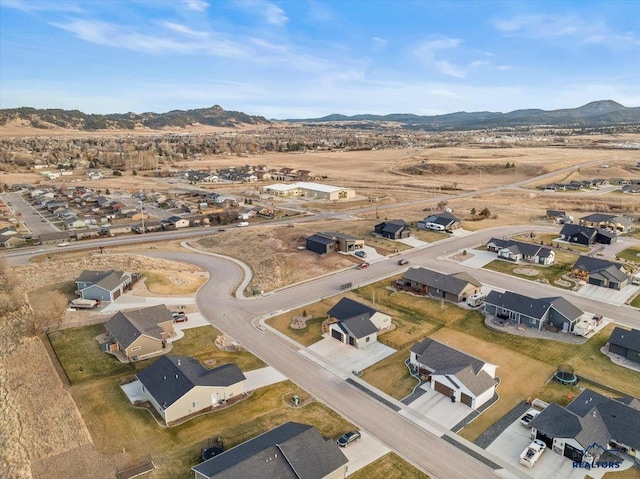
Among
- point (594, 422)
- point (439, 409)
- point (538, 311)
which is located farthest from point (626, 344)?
point (439, 409)

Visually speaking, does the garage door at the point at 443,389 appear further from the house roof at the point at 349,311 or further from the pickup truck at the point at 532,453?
the house roof at the point at 349,311

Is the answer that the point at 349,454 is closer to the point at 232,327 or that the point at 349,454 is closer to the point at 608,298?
the point at 232,327

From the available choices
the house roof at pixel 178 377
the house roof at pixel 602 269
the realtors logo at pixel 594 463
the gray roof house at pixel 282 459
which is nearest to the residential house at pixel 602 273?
the house roof at pixel 602 269

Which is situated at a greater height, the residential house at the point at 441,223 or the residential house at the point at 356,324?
the residential house at the point at 441,223

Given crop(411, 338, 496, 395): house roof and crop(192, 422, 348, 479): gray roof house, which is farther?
crop(411, 338, 496, 395): house roof

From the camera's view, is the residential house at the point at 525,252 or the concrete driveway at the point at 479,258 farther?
the concrete driveway at the point at 479,258

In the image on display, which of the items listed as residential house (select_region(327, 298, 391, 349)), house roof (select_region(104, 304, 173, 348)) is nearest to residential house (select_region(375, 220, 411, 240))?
residential house (select_region(327, 298, 391, 349))

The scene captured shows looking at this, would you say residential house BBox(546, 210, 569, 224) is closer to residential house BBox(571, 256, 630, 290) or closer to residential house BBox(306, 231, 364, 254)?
residential house BBox(571, 256, 630, 290)

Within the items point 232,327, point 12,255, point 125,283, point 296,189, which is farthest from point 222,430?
point 296,189
